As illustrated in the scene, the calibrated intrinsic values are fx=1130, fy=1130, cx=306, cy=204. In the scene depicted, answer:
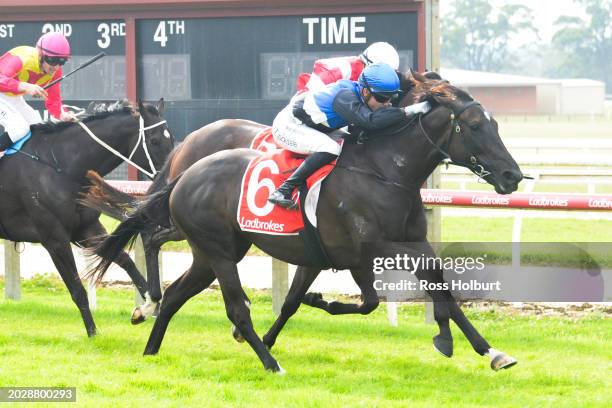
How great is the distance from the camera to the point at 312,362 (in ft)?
21.4

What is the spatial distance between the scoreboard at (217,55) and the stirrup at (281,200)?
114 inches

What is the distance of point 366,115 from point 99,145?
2412 mm

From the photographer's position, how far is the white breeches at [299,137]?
6203mm

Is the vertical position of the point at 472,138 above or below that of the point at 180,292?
above

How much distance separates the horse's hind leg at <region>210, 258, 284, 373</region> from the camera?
20.6ft

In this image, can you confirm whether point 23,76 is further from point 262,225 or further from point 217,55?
point 262,225

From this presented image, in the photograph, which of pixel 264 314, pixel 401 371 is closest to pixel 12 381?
pixel 401 371

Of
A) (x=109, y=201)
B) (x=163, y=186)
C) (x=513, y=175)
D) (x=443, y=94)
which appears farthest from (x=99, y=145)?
(x=513, y=175)

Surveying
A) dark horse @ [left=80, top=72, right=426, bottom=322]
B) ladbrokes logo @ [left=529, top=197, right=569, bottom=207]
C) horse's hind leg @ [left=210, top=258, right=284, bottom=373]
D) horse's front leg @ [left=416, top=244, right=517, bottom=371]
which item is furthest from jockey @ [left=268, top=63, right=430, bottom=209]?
ladbrokes logo @ [left=529, top=197, right=569, bottom=207]

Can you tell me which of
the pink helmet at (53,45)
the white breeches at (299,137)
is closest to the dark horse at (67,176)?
the pink helmet at (53,45)

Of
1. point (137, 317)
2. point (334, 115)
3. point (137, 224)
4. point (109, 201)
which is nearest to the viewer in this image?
point (334, 115)

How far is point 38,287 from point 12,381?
171 inches

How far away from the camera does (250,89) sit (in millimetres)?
9312

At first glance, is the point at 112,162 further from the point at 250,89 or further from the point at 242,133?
the point at 250,89
